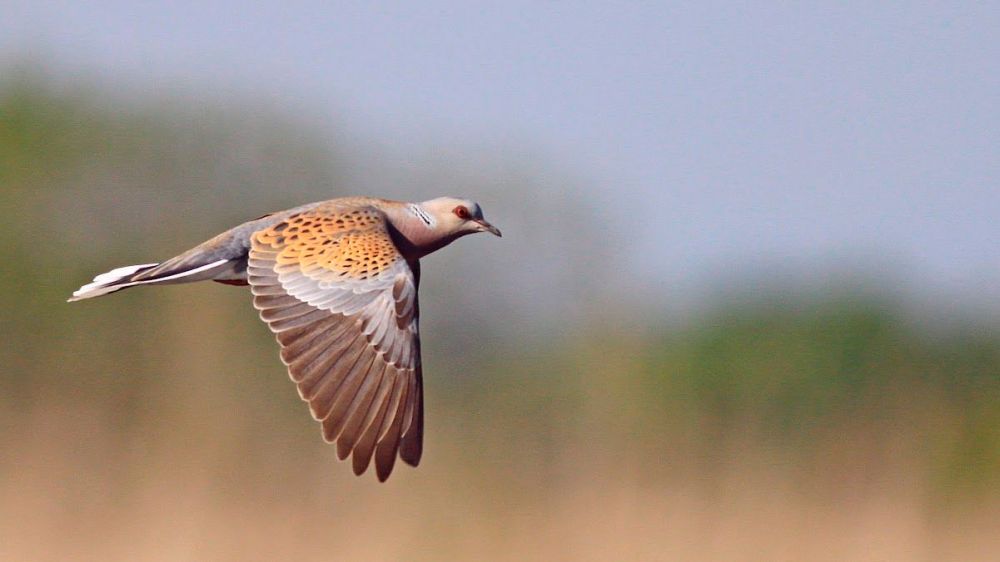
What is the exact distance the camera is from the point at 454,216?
7.25 m

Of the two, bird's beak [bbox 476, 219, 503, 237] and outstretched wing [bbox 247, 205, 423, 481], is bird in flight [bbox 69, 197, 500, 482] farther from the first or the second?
bird's beak [bbox 476, 219, 503, 237]

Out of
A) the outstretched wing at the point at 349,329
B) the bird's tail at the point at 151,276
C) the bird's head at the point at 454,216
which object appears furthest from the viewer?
the bird's head at the point at 454,216

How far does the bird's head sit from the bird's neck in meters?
0.03

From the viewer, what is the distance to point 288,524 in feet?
31.6

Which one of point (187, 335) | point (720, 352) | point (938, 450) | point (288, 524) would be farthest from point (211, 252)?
point (720, 352)

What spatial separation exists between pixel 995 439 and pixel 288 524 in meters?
7.21

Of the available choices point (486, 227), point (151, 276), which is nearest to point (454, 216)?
point (486, 227)

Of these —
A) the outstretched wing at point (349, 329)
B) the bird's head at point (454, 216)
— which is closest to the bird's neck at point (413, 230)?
the bird's head at point (454, 216)

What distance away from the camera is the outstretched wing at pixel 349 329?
19.1 feet

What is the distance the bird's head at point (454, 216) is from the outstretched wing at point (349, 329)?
0.69m

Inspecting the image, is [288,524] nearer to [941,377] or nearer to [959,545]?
[959,545]

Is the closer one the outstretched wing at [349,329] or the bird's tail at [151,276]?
the outstretched wing at [349,329]

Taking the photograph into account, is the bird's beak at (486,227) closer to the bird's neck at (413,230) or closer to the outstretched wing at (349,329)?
the bird's neck at (413,230)

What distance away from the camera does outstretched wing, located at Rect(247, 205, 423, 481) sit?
5832 millimetres
